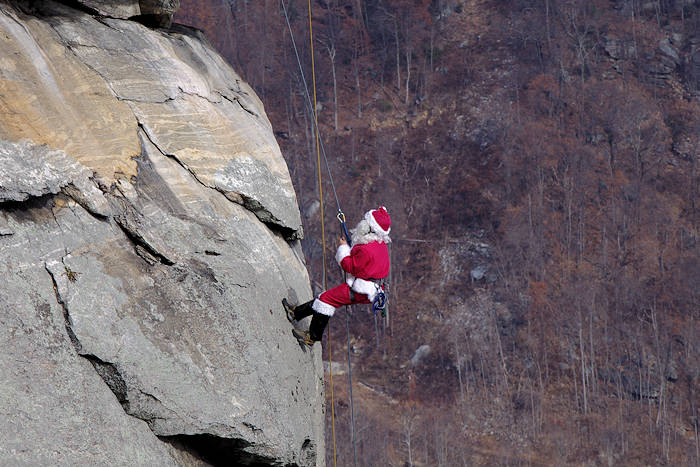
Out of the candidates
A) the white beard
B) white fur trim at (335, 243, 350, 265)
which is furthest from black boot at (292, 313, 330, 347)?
the white beard

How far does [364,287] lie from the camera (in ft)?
25.0

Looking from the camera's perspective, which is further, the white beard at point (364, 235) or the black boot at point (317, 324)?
the white beard at point (364, 235)

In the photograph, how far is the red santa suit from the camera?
758 cm

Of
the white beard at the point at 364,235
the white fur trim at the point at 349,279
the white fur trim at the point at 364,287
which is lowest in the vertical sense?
the white fur trim at the point at 364,287

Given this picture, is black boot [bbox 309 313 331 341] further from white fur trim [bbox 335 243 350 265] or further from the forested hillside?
the forested hillside

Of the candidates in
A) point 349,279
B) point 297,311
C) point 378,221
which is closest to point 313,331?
point 297,311

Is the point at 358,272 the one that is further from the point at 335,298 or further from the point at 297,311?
the point at 297,311

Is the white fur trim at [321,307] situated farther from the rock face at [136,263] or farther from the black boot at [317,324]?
the rock face at [136,263]

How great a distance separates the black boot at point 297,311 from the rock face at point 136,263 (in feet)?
0.45

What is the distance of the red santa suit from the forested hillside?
1963 cm

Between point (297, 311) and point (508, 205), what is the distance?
26769mm

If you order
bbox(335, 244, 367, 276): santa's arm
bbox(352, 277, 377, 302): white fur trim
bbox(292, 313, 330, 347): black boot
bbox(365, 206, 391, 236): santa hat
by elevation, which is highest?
bbox(365, 206, 391, 236): santa hat

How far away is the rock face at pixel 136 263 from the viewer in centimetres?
559

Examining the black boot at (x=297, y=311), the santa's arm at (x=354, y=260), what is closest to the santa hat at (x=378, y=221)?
the santa's arm at (x=354, y=260)
